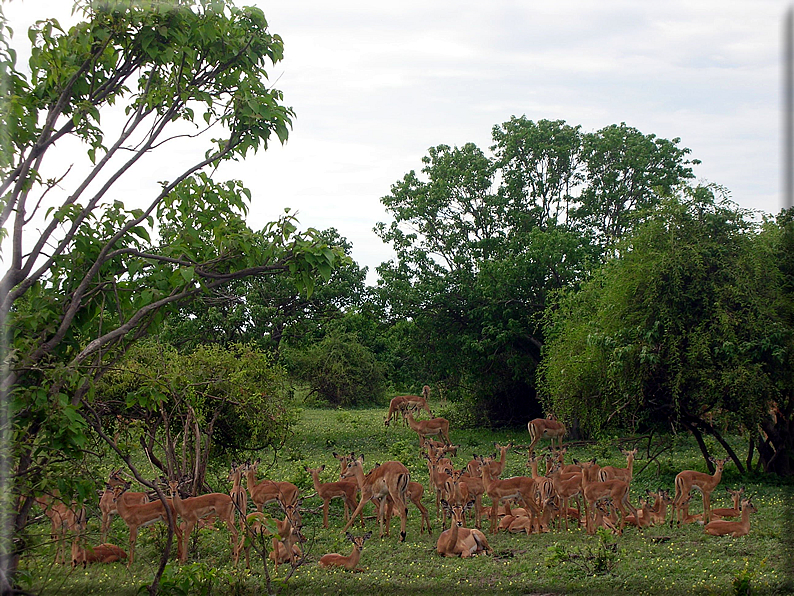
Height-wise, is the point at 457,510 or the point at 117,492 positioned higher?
the point at 117,492

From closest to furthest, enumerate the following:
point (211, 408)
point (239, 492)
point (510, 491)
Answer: point (239, 492) → point (510, 491) → point (211, 408)

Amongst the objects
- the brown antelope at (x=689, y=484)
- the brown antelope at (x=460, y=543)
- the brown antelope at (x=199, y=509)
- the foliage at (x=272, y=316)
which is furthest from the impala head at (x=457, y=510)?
the foliage at (x=272, y=316)

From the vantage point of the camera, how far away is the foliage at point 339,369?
1430 inches

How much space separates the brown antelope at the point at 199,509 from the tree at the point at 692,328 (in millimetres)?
7563

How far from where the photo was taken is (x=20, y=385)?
562 centimetres

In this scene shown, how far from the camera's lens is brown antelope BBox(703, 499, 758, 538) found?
10070 mm

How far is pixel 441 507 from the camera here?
11.9 metres

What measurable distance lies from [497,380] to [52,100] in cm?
2132

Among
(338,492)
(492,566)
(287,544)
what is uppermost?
(338,492)

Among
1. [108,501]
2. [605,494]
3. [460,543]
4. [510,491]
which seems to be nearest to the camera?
[460,543]

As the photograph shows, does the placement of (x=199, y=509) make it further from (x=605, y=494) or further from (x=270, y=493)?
(x=605, y=494)

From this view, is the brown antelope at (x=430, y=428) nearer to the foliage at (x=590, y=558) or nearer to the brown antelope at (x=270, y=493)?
the brown antelope at (x=270, y=493)

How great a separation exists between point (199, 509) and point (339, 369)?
1037 inches

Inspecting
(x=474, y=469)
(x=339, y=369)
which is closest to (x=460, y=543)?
(x=474, y=469)
